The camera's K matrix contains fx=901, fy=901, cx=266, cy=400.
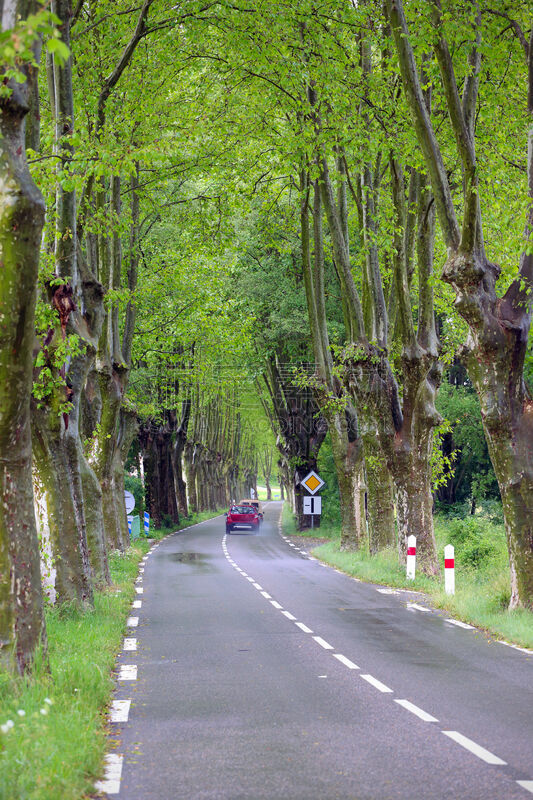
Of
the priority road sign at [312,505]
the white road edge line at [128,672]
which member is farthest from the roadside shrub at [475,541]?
the priority road sign at [312,505]

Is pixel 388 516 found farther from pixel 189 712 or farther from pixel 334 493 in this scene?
pixel 334 493

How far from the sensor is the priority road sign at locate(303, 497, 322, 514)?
3792 centimetres

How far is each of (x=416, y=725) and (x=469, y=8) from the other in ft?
36.3

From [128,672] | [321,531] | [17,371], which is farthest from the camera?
[321,531]

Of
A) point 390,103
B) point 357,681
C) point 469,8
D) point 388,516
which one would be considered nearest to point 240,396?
point 388,516

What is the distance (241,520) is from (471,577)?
32610 mm

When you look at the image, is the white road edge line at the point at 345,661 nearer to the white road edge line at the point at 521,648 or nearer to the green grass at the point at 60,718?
the white road edge line at the point at 521,648

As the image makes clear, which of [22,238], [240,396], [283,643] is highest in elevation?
[240,396]

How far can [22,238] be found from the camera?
25.1ft

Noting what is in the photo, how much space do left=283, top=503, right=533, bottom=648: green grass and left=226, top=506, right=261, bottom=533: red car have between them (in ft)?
65.0

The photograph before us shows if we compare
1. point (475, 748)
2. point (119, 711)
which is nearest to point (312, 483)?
point (119, 711)

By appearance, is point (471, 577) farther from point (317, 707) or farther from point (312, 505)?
point (312, 505)

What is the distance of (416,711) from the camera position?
26.0ft

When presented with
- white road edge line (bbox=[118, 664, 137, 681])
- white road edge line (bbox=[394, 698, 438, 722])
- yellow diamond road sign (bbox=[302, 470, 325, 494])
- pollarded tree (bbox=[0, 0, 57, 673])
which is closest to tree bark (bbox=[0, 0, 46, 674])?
pollarded tree (bbox=[0, 0, 57, 673])
